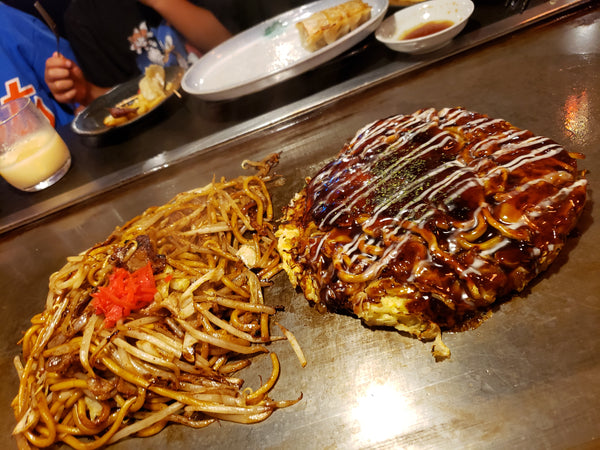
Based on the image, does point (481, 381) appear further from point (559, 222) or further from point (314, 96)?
point (314, 96)

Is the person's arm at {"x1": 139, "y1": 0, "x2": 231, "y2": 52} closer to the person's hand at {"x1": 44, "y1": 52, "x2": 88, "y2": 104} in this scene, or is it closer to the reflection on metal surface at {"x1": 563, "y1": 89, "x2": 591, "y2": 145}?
the person's hand at {"x1": 44, "y1": 52, "x2": 88, "y2": 104}

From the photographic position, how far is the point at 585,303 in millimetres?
2371

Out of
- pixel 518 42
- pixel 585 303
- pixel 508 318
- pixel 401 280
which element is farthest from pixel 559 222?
pixel 518 42

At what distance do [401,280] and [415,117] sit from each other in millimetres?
1706

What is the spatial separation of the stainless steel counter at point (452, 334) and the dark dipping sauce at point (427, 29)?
461mm

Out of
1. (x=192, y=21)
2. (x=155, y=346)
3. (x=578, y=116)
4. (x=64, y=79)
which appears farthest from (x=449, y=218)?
(x=64, y=79)

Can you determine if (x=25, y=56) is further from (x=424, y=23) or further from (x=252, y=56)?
(x=424, y=23)

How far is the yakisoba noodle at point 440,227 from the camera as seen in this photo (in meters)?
2.39

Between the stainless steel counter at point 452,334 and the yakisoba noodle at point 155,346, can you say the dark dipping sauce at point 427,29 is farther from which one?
the yakisoba noodle at point 155,346

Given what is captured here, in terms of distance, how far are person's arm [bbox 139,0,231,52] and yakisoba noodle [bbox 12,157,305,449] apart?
188 inches

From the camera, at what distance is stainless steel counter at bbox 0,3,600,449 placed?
2.19 m

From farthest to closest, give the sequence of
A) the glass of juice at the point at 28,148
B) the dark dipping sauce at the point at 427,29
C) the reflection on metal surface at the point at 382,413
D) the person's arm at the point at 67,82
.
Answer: the person's arm at the point at 67,82 < the glass of juice at the point at 28,148 < the dark dipping sauce at the point at 427,29 < the reflection on metal surface at the point at 382,413

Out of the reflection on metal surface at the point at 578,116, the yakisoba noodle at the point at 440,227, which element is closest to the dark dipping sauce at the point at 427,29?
the reflection on metal surface at the point at 578,116

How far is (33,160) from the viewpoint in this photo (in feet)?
16.8
